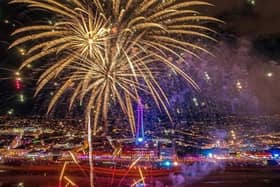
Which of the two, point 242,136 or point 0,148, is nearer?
point 0,148

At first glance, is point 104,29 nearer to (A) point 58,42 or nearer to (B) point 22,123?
(A) point 58,42

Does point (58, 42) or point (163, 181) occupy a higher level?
point (58, 42)

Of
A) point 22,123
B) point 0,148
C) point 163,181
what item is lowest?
point 163,181

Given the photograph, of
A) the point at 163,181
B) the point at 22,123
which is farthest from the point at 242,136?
the point at 163,181

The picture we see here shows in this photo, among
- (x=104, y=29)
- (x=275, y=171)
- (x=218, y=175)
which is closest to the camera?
(x=104, y=29)

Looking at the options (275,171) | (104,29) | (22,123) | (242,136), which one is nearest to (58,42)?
(104,29)

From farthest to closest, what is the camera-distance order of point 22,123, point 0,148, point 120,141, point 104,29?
point 22,123 → point 0,148 → point 120,141 → point 104,29
